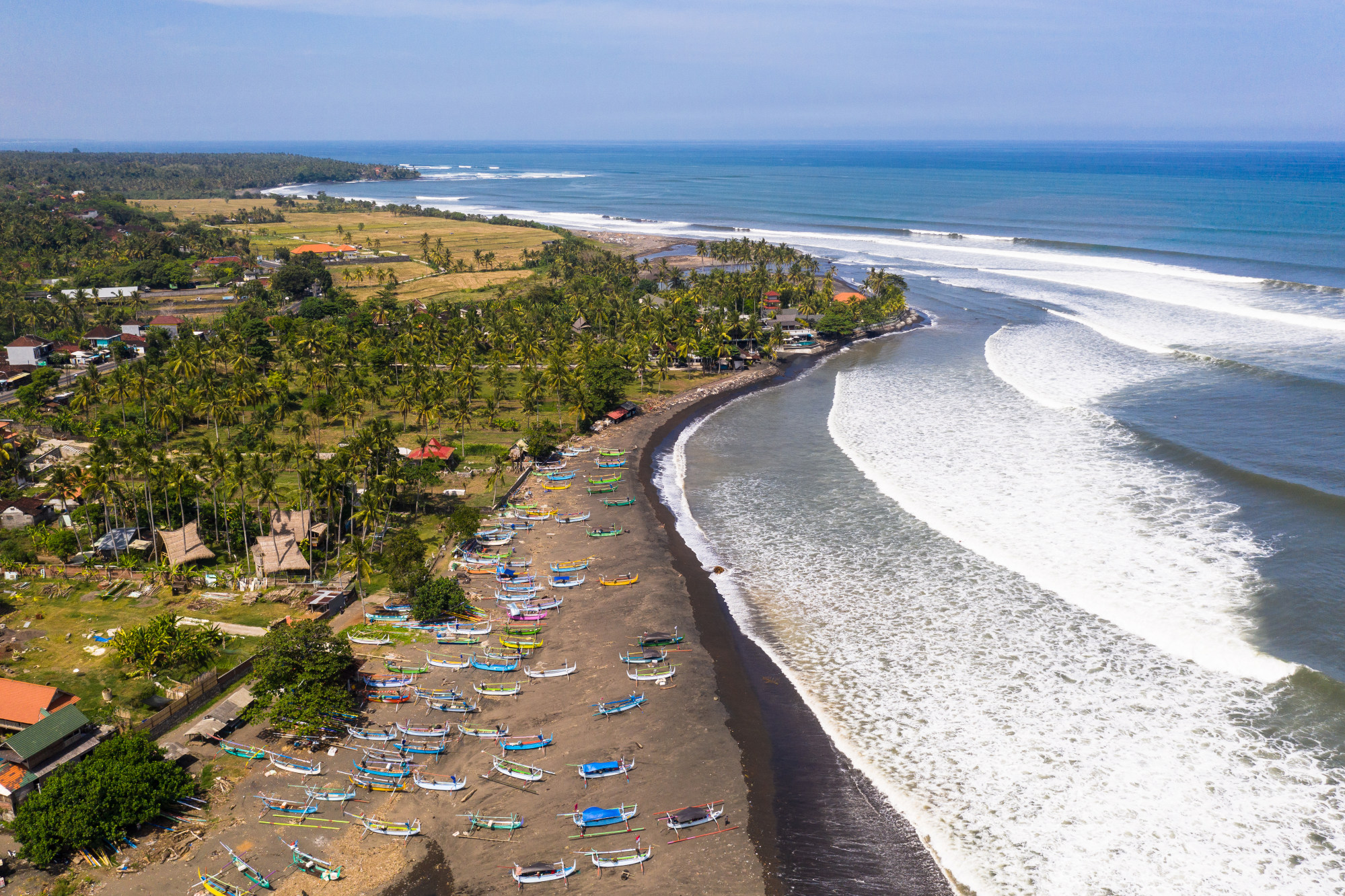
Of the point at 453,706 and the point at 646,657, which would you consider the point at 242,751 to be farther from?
the point at 646,657

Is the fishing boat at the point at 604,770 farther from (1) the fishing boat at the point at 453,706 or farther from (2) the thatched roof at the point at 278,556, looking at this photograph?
(2) the thatched roof at the point at 278,556

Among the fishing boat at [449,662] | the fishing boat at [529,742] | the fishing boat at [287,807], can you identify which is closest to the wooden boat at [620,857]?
the fishing boat at [529,742]

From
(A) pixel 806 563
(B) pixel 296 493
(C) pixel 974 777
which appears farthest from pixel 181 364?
(C) pixel 974 777

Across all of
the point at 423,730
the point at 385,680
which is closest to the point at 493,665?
the point at 385,680

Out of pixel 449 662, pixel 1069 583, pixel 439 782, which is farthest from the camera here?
pixel 1069 583

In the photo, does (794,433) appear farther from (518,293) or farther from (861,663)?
(518,293)
